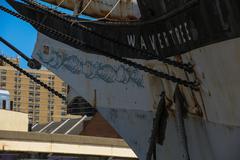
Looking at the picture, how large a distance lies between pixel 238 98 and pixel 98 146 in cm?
1786

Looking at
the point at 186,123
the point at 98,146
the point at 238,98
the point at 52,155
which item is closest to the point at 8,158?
the point at 52,155

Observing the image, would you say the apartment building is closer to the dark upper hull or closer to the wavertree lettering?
the dark upper hull

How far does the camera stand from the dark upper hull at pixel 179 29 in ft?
15.6

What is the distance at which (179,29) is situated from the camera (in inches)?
213

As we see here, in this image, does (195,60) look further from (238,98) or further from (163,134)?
(163,134)

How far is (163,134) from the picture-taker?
642 cm

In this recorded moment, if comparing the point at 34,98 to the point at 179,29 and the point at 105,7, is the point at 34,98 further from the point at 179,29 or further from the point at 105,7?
the point at 179,29

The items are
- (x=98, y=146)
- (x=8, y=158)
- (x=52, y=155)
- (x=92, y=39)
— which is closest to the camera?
(x=92, y=39)

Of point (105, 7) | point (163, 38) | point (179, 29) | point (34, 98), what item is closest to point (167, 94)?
point (163, 38)

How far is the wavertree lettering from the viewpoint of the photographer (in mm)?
5361

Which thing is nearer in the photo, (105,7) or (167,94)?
(167,94)

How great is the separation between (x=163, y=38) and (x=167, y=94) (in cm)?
83

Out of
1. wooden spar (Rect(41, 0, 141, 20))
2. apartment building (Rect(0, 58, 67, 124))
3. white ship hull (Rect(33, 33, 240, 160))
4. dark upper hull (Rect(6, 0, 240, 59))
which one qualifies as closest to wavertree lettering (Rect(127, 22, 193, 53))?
dark upper hull (Rect(6, 0, 240, 59))

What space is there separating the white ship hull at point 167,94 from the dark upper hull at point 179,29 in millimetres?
131
